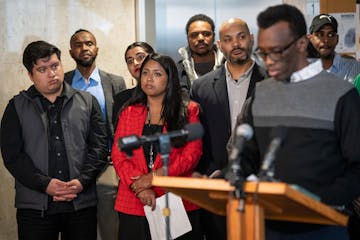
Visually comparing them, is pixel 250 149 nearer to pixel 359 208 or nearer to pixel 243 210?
pixel 243 210

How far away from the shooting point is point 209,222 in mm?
4223

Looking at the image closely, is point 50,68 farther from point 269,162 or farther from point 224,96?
point 269,162

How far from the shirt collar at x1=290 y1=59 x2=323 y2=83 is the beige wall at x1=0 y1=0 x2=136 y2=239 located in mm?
3557

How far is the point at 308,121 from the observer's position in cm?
281

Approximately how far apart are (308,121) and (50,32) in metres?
3.82

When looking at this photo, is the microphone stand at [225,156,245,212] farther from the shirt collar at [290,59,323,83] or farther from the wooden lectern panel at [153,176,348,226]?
the shirt collar at [290,59,323,83]

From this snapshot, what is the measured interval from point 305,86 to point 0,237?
3.97 metres

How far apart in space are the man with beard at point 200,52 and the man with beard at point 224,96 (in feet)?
2.29

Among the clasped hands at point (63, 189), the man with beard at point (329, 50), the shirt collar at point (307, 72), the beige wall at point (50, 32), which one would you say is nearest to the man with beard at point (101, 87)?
the clasped hands at point (63, 189)

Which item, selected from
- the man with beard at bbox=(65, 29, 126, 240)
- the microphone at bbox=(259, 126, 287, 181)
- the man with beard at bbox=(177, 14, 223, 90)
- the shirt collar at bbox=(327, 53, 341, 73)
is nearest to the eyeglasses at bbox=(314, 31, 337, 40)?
the shirt collar at bbox=(327, 53, 341, 73)

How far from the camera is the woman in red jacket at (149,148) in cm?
397

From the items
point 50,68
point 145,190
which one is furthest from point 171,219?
point 50,68

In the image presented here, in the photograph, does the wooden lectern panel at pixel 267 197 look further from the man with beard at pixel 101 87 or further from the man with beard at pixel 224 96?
the man with beard at pixel 101 87

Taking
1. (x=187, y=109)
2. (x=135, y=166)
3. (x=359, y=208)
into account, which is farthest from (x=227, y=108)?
(x=359, y=208)
